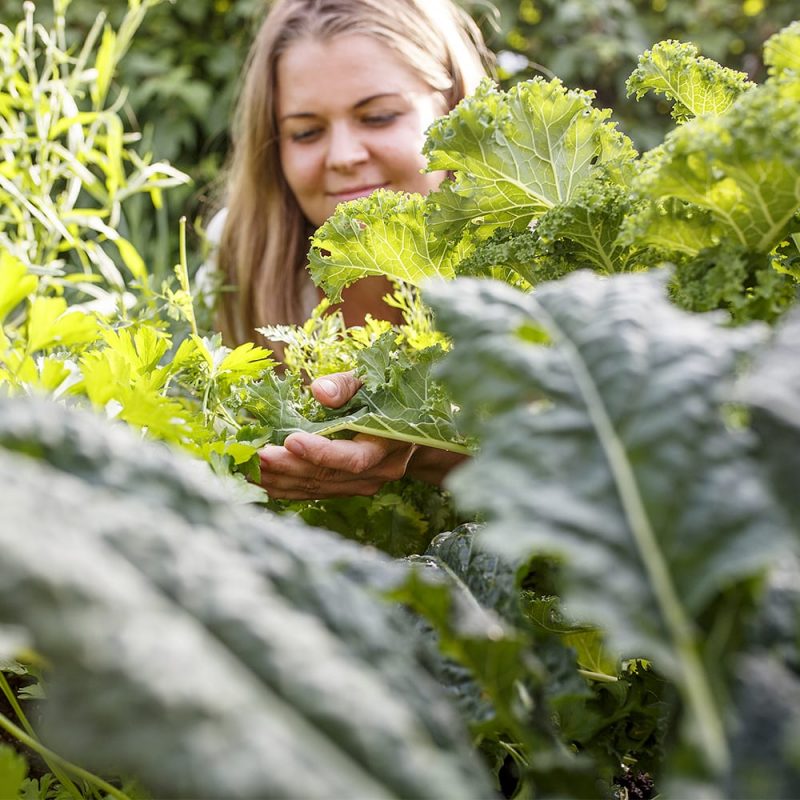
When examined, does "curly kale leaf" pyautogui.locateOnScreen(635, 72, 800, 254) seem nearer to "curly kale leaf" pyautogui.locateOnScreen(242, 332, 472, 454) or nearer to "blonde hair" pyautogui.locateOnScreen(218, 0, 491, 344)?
"curly kale leaf" pyautogui.locateOnScreen(242, 332, 472, 454)

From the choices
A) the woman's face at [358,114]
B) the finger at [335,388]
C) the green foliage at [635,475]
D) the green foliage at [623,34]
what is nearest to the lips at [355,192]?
the woman's face at [358,114]

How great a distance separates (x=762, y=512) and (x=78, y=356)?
2.55 feet

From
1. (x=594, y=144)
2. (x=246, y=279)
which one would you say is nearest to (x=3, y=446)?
(x=594, y=144)

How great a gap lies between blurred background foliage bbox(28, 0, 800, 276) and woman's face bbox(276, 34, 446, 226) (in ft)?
4.90

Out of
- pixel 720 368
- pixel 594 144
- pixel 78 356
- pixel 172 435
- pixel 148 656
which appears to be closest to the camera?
pixel 148 656

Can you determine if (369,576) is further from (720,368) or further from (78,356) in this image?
(78,356)

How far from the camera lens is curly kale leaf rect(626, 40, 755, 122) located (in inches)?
33.4

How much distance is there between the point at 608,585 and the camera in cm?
41

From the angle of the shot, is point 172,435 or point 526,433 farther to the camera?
point 172,435

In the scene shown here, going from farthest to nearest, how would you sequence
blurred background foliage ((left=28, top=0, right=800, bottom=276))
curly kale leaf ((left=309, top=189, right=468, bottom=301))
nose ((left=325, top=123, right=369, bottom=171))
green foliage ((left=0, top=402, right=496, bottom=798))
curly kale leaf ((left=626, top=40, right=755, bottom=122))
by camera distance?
blurred background foliage ((left=28, top=0, right=800, bottom=276)), nose ((left=325, top=123, right=369, bottom=171)), curly kale leaf ((left=309, top=189, right=468, bottom=301)), curly kale leaf ((left=626, top=40, right=755, bottom=122)), green foliage ((left=0, top=402, right=496, bottom=798))

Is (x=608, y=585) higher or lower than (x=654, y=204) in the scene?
lower

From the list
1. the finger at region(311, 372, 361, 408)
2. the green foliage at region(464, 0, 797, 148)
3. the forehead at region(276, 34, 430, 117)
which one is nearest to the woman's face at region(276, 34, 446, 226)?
the forehead at region(276, 34, 430, 117)

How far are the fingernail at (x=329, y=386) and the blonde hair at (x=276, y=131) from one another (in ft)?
4.07

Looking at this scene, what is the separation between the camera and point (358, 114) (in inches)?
81.7
